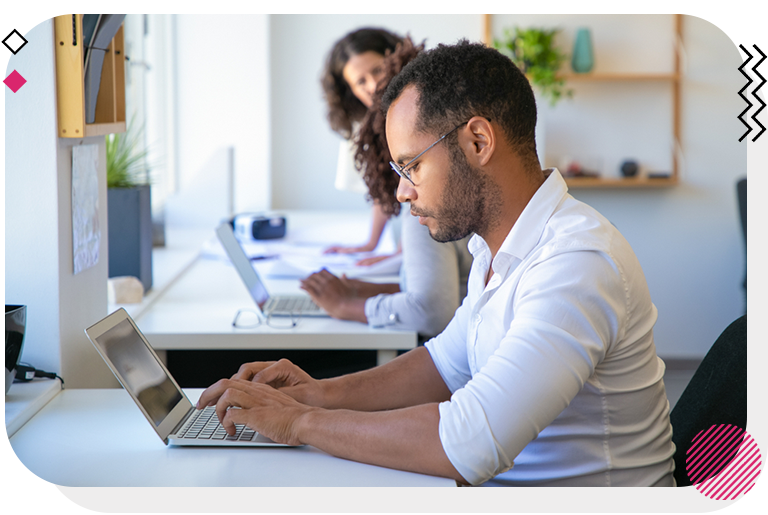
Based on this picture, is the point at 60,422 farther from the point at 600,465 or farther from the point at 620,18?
the point at 620,18

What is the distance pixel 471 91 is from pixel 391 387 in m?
0.51

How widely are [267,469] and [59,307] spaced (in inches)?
21.3

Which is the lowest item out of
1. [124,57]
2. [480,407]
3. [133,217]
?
[480,407]

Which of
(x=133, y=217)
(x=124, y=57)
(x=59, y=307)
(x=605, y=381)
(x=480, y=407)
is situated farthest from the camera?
(x=133, y=217)

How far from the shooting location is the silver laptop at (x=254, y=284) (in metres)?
1.74

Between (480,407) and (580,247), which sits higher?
(580,247)

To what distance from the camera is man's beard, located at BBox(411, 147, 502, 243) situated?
3.33 feet

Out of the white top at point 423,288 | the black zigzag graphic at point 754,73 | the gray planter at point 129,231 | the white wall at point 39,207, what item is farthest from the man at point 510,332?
the gray planter at point 129,231

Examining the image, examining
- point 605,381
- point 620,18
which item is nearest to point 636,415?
point 605,381

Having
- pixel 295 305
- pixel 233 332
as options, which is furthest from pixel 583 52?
pixel 233 332

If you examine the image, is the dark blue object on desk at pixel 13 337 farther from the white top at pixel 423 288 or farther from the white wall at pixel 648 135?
the white wall at pixel 648 135

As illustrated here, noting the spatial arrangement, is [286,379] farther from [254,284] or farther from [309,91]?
[309,91]

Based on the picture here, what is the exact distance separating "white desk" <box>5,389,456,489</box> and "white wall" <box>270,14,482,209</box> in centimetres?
280

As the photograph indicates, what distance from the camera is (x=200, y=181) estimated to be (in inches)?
123
